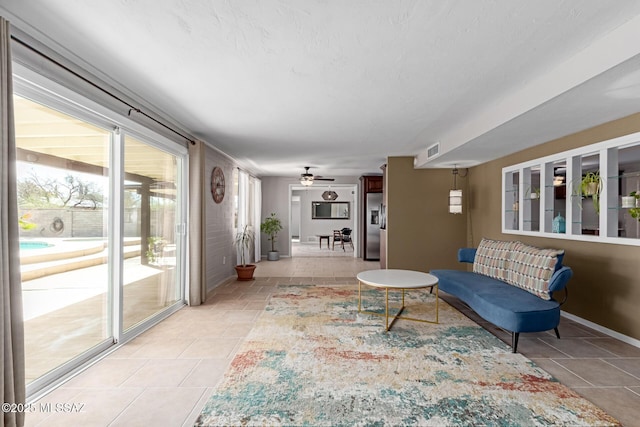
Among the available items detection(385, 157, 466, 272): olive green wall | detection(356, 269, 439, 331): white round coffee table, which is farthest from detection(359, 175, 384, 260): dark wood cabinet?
detection(356, 269, 439, 331): white round coffee table

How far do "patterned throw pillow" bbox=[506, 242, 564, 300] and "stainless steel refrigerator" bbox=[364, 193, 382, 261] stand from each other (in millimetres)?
4598

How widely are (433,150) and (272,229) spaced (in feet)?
15.2

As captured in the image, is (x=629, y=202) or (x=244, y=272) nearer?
(x=629, y=202)

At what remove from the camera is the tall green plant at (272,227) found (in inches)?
324

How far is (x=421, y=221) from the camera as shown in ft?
20.3

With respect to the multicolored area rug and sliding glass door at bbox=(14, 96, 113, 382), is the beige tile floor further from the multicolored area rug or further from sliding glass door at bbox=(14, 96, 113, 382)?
sliding glass door at bbox=(14, 96, 113, 382)

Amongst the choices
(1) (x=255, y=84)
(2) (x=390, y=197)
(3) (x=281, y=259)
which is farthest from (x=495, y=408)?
(3) (x=281, y=259)

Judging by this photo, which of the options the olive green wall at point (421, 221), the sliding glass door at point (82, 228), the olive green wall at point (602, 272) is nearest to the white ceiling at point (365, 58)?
the olive green wall at point (602, 272)

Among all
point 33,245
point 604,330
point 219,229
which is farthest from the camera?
point 219,229

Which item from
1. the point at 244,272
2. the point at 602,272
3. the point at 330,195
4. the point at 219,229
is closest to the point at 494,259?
the point at 602,272

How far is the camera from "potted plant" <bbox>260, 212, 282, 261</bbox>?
27.0 ft

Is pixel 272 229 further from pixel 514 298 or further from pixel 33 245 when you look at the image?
pixel 33 245

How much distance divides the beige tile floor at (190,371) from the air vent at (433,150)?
2420mm

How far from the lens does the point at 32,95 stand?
210 cm
